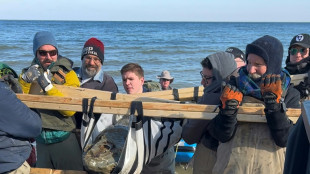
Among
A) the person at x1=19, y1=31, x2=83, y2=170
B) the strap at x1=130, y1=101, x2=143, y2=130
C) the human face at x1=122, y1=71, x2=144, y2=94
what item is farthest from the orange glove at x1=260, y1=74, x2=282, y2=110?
the person at x1=19, y1=31, x2=83, y2=170

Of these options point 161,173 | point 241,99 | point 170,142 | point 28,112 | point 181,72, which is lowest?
point 181,72

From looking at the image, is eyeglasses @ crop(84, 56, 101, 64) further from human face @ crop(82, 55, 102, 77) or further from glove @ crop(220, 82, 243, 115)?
glove @ crop(220, 82, 243, 115)

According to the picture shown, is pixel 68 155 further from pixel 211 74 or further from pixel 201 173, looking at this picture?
pixel 211 74

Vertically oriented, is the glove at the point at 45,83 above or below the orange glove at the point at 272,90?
below

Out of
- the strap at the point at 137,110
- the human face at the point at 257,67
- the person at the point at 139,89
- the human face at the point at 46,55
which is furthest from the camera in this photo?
the human face at the point at 46,55

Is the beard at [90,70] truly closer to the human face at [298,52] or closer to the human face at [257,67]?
the human face at [257,67]

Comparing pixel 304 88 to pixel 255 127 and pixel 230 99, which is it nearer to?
pixel 255 127

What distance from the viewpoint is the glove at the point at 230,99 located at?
3242 millimetres

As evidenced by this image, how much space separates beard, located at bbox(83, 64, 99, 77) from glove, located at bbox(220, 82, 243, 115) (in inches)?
85.1

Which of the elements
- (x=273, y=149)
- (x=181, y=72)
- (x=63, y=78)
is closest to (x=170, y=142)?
(x=273, y=149)

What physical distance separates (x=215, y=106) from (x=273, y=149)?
1.85ft

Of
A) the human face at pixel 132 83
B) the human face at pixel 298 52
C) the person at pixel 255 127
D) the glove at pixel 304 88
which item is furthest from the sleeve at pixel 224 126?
the human face at pixel 298 52

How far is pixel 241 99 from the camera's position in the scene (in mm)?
3297

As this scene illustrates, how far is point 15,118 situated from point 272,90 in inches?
79.7
